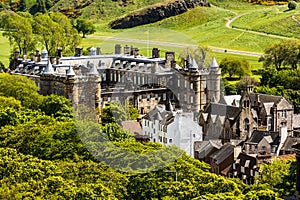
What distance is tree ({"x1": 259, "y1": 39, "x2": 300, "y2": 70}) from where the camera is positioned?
139500 millimetres

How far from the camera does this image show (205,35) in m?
164

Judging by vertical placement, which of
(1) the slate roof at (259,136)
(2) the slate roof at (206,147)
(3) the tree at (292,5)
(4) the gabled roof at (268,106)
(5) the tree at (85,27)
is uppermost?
(3) the tree at (292,5)

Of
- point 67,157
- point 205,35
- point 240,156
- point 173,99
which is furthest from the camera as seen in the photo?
point 205,35

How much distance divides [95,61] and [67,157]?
165 ft

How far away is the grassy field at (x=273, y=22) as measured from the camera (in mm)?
163875

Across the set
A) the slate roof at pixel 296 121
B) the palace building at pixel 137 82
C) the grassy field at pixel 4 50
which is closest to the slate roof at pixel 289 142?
the slate roof at pixel 296 121

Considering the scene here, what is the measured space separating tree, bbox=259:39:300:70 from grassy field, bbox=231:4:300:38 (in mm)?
18299

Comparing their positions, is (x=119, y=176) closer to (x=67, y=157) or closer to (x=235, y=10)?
(x=67, y=157)

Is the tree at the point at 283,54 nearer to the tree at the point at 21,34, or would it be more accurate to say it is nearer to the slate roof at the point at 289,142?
the tree at the point at 21,34

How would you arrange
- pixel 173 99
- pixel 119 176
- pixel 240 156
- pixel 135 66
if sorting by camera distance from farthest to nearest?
pixel 135 66
pixel 173 99
pixel 240 156
pixel 119 176

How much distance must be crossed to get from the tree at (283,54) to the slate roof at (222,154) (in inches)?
2634

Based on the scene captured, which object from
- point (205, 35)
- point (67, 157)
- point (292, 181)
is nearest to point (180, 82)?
point (67, 157)

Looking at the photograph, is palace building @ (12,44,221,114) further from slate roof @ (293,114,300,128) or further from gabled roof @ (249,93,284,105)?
slate roof @ (293,114,300,128)

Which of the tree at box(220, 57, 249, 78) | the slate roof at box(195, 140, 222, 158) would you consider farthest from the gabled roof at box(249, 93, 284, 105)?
the tree at box(220, 57, 249, 78)
